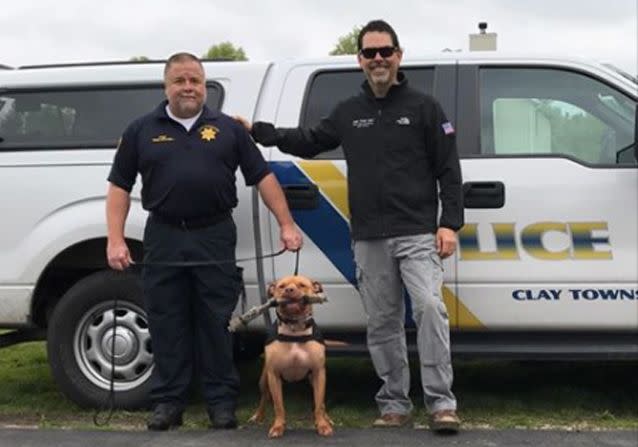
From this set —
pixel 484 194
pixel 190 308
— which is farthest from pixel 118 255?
pixel 484 194

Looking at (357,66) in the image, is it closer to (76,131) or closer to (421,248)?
(421,248)

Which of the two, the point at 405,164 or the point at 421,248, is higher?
the point at 405,164

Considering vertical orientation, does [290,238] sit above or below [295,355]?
above

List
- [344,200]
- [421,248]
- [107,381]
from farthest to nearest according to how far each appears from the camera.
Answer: [107,381] → [344,200] → [421,248]

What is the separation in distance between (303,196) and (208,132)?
0.59 metres

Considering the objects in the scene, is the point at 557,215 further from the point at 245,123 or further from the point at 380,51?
the point at 245,123

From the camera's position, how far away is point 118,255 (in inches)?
177

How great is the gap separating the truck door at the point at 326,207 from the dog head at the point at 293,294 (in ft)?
1.50

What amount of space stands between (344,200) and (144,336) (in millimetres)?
1329

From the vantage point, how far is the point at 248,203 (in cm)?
484

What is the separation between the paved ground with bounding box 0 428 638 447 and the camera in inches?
165

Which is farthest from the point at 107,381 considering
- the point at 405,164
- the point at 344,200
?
the point at 405,164

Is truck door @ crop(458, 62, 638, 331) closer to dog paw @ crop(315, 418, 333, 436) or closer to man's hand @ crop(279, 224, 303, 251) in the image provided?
man's hand @ crop(279, 224, 303, 251)

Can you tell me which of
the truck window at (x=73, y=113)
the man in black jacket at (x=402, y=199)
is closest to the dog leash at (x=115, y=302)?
the man in black jacket at (x=402, y=199)
